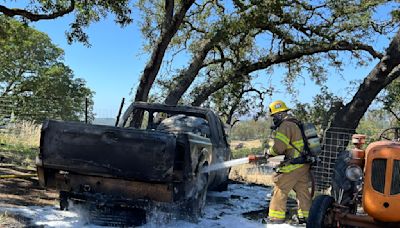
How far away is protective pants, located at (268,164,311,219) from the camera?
20.2 ft

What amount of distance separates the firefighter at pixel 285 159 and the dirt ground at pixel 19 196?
3214 mm

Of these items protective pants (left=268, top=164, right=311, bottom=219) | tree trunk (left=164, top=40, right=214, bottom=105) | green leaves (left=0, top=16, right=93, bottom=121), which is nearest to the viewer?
protective pants (left=268, top=164, right=311, bottom=219)

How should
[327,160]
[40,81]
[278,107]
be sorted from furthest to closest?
1. [40,81]
2. [327,160]
3. [278,107]

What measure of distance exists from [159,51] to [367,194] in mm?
8438

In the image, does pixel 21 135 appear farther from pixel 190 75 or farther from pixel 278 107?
pixel 278 107

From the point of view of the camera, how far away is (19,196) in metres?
7.00

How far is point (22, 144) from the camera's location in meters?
16.1

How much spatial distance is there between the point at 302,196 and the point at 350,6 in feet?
31.6

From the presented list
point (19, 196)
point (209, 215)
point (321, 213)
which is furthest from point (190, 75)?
point (321, 213)

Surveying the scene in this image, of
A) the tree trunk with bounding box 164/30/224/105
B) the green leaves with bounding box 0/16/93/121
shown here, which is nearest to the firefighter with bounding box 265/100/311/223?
the tree trunk with bounding box 164/30/224/105

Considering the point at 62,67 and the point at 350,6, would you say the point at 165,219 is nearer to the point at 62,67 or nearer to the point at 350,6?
the point at 350,6

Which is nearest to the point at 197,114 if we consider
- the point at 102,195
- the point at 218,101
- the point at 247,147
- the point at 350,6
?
the point at 102,195

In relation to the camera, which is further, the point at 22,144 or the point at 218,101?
the point at 218,101

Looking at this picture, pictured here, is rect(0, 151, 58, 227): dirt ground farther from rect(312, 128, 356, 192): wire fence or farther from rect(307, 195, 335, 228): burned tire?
rect(312, 128, 356, 192): wire fence
